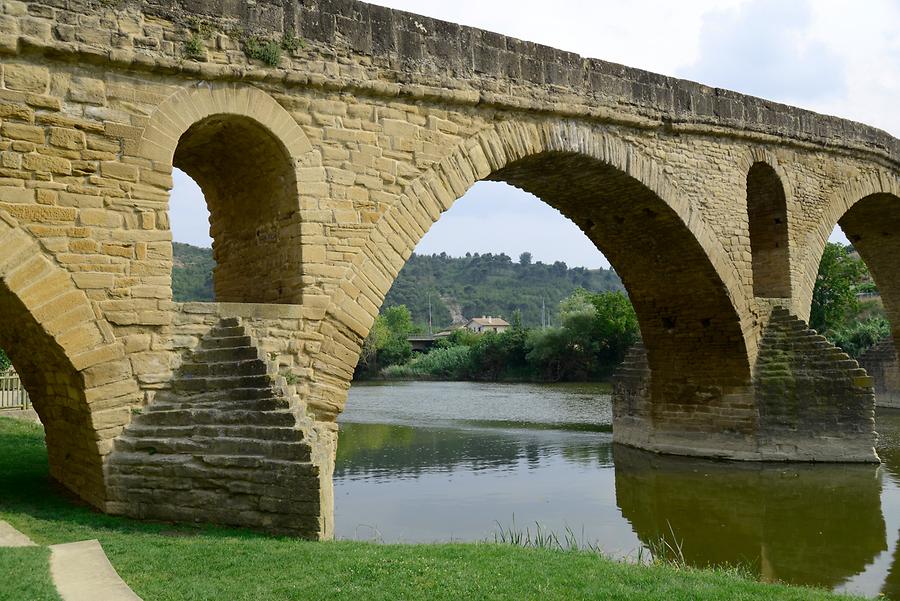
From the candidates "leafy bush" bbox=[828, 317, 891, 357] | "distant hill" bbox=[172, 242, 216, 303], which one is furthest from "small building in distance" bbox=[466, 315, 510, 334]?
"leafy bush" bbox=[828, 317, 891, 357]

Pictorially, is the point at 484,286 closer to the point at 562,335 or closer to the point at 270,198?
the point at 562,335

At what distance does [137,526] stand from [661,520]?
18.1ft

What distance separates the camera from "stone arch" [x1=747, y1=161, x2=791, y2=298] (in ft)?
39.4

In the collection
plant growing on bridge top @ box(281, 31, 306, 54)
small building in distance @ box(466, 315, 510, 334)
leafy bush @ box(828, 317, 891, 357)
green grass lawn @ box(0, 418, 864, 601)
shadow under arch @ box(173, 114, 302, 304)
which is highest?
small building in distance @ box(466, 315, 510, 334)

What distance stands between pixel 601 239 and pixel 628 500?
4.06 m

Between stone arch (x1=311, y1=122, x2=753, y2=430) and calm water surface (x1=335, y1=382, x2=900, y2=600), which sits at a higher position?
stone arch (x1=311, y1=122, x2=753, y2=430)

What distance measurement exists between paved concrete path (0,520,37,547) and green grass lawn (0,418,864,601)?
10cm

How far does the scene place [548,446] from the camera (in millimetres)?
13266

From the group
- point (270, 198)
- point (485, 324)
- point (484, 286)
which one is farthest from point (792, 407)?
point (484, 286)

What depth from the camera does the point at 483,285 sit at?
103188 mm

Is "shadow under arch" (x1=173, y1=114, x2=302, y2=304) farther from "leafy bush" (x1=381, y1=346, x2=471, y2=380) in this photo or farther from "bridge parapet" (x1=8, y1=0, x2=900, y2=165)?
"leafy bush" (x1=381, y1=346, x2=471, y2=380)

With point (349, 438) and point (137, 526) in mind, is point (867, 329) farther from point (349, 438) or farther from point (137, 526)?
point (137, 526)

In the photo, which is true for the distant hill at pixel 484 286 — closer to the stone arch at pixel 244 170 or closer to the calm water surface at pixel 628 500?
the calm water surface at pixel 628 500

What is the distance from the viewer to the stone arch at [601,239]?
7.28 metres
